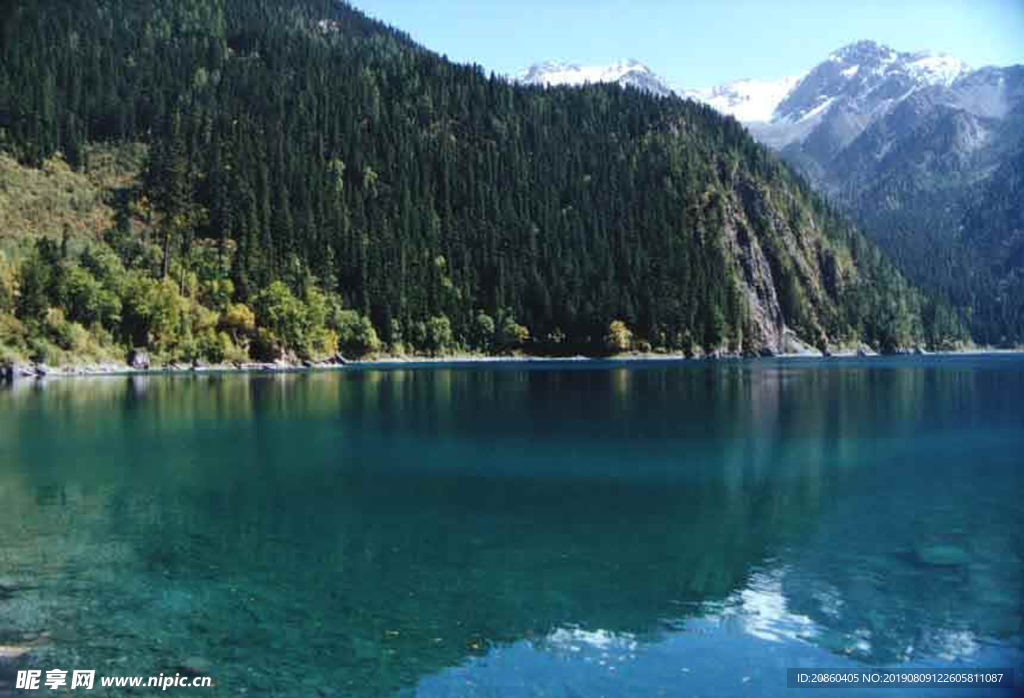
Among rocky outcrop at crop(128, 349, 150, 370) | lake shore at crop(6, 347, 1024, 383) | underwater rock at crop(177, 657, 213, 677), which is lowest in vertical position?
underwater rock at crop(177, 657, 213, 677)

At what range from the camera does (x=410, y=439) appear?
5350cm

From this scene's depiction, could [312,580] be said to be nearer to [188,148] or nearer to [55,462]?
[55,462]

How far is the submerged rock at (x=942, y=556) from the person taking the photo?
84.1 feet

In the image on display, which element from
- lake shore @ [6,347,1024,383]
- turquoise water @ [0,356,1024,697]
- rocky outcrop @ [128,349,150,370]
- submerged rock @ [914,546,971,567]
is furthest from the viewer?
rocky outcrop @ [128,349,150,370]

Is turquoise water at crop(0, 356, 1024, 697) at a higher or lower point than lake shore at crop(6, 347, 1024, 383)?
lower

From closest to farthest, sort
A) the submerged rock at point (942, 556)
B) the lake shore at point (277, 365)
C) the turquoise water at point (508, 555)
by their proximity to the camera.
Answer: the turquoise water at point (508, 555) < the submerged rock at point (942, 556) < the lake shore at point (277, 365)

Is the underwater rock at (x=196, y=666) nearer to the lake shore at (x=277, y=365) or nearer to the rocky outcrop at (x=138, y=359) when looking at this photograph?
the lake shore at (x=277, y=365)

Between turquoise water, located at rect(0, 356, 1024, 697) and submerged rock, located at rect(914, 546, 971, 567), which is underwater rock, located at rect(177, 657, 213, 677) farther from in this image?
submerged rock, located at rect(914, 546, 971, 567)

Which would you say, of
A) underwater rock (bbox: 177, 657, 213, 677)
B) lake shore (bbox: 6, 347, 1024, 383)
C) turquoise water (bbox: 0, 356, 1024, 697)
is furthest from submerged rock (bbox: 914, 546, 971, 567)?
lake shore (bbox: 6, 347, 1024, 383)

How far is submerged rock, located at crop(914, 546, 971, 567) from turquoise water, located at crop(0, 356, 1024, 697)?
5.5 inches

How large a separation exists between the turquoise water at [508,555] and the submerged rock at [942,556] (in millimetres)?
140

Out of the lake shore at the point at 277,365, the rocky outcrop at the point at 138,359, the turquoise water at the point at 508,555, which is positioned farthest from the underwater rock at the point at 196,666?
the rocky outcrop at the point at 138,359

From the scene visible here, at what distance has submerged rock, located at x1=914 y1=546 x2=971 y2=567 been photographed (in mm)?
25641

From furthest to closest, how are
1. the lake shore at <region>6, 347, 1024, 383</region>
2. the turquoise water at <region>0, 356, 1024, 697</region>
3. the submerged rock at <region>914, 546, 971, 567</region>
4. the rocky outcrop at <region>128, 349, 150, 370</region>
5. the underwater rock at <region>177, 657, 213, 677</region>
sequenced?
1. the rocky outcrop at <region>128, 349, 150, 370</region>
2. the lake shore at <region>6, 347, 1024, 383</region>
3. the submerged rock at <region>914, 546, 971, 567</region>
4. the turquoise water at <region>0, 356, 1024, 697</region>
5. the underwater rock at <region>177, 657, 213, 677</region>
